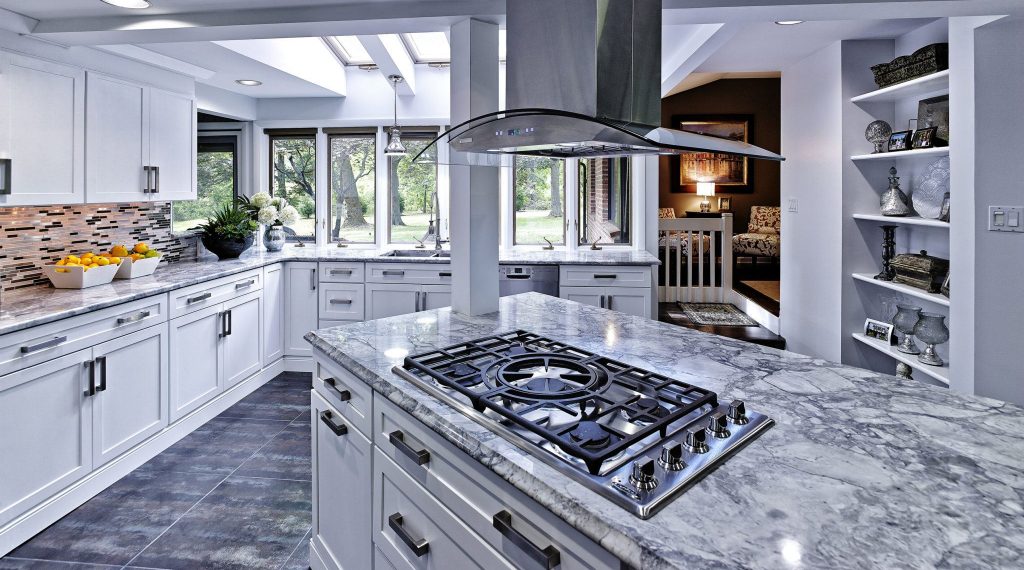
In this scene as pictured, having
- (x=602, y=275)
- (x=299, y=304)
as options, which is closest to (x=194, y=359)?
(x=299, y=304)

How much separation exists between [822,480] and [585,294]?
10.6 ft

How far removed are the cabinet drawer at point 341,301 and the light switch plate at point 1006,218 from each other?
12.6 ft

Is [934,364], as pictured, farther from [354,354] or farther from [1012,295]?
[354,354]

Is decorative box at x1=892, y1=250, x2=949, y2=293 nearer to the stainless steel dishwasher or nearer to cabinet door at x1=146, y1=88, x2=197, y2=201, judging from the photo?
the stainless steel dishwasher

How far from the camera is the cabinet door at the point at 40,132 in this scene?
2510 millimetres

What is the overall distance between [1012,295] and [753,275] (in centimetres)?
570

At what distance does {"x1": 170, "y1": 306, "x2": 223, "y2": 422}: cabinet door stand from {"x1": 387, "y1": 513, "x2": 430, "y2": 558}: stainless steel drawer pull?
2.29 m

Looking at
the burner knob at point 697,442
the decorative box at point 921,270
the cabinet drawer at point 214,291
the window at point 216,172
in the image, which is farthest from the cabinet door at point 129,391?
the decorative box at point 921,270

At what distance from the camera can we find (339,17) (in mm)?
2424

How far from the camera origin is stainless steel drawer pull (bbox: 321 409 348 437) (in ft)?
5.61

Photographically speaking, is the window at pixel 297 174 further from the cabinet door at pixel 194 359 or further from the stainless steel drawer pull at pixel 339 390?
the stainless steel drawer pull at pixel 339 390

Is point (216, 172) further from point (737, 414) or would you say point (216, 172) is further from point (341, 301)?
point (737, 414)

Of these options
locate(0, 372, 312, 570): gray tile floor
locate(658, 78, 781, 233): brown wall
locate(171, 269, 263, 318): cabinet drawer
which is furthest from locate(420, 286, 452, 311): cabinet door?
locate(658, 78, 781, 233): brown wall

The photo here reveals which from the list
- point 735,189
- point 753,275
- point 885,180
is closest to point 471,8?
point 885,180
